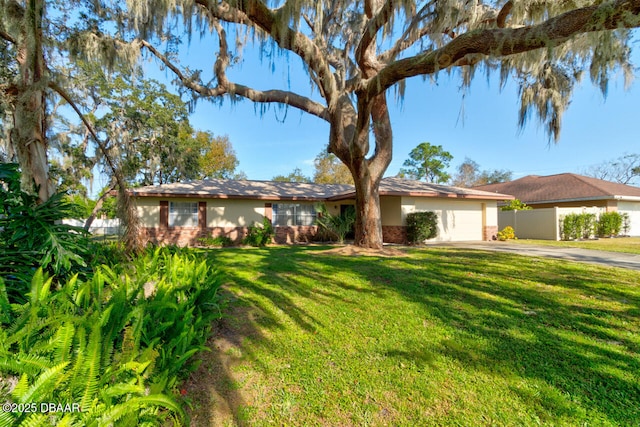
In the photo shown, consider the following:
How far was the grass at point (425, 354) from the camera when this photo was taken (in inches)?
84.8

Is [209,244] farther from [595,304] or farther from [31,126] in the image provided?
[595,304]

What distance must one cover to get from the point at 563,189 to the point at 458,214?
10251 mm

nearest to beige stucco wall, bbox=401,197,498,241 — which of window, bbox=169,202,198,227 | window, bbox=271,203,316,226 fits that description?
window, bbox=271,203,316,226

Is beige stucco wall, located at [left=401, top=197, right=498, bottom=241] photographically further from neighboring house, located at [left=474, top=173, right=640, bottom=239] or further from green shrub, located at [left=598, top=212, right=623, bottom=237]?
green shrub, located at [left=598, top=212, right=623, bottom=237]

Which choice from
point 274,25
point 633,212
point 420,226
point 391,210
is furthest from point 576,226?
point 274,25

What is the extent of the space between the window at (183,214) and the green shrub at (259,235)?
2569 millimetres

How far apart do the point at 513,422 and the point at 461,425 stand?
0.38 meters

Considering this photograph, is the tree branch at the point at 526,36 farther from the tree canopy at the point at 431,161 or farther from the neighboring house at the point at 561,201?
the tree canopy at the point at 431,161

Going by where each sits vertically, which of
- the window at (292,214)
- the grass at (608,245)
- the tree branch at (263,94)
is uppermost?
the tree branch at (263,94)

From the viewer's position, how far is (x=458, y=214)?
14672mm

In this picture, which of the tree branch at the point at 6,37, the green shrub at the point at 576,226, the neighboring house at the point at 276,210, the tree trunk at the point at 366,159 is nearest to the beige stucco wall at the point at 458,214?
the neighboring house at the point at 276,210

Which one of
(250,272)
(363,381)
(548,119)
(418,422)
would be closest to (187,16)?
(250,272)

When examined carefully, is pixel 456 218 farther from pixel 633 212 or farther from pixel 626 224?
pixel 633 212

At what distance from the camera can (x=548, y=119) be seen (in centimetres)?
721
